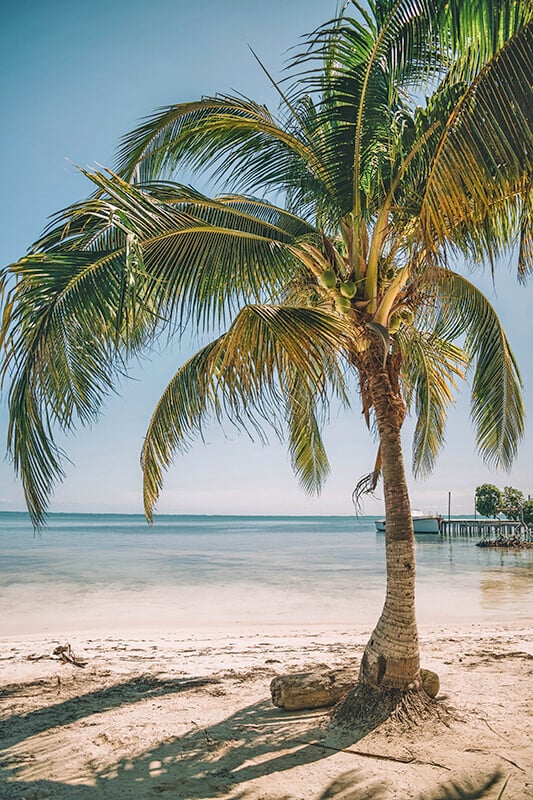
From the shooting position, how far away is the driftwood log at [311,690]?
5.03 m

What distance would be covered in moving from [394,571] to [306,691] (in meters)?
1.25

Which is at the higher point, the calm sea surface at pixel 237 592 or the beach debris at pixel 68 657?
the beach debris at pixel 68 657

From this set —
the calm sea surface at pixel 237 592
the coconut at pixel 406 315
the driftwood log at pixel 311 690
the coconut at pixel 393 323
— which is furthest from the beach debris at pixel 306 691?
the calm sea surface at pixel 237 592

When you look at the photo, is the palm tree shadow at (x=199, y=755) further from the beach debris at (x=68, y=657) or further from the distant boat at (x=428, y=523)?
the distant boat at (x=428, y=523)

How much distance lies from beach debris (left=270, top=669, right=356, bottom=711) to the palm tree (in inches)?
16.0

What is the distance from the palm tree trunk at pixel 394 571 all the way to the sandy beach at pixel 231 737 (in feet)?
1.24

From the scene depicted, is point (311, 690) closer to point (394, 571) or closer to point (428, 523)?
point (394, 571)

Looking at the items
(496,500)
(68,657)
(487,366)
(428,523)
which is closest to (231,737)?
(68,657)

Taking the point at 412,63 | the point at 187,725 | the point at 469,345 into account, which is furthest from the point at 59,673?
the point at 412,63

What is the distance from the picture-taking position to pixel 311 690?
507cm

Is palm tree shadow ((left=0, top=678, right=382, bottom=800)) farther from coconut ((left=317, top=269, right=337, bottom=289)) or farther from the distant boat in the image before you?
the distant boat

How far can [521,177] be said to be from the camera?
3877mm

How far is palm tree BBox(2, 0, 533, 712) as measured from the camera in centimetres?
381

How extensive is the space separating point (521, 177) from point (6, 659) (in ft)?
25.0
